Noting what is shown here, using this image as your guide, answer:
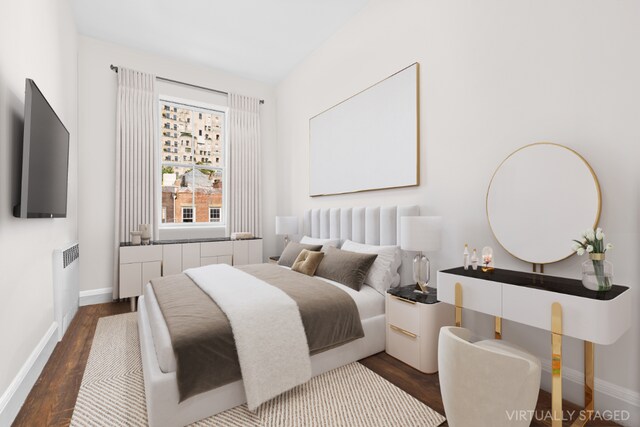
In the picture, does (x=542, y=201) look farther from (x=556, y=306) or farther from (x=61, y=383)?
(x=61, y=383)

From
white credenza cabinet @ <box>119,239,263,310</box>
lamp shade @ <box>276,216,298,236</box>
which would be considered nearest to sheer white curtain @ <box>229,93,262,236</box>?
white credenza cabinet @ <box>119,239,263,310</box>

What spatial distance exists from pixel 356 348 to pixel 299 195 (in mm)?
2755

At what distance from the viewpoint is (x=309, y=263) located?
2.99 m

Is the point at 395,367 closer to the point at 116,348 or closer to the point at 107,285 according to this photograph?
the point at 116,348

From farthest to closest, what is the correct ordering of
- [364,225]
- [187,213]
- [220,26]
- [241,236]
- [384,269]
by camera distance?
[187,213] → [241,236] → [220,26] → [364,225] → [384,269]

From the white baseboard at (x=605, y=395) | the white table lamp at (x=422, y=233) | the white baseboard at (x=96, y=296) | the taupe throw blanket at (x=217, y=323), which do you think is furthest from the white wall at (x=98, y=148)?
the white baseboard at (x=605, y=395)

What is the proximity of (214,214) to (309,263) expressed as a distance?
99.4 inches

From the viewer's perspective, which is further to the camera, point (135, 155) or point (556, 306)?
point (135, 155)

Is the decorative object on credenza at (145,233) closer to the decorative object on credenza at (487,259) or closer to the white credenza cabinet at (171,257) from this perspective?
the white credenza cabinet at (171,257)

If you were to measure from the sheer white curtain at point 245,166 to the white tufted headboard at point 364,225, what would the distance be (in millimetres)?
1144

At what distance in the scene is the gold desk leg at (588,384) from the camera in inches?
63.5

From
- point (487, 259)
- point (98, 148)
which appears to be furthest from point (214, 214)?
point (487, 259)

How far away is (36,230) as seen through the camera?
216 cm

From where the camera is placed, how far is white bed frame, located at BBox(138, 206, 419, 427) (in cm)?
155
